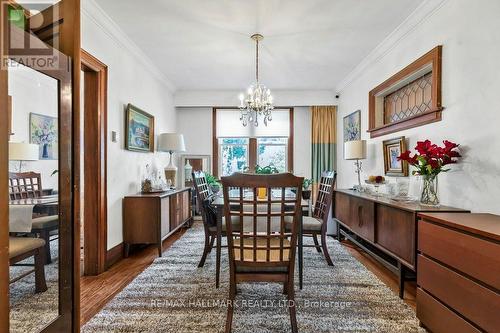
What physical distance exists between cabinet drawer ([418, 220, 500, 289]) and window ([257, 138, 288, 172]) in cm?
396

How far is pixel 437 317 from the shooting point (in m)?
1.69

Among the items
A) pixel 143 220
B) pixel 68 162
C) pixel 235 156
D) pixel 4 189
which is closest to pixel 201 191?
pixel 143 220

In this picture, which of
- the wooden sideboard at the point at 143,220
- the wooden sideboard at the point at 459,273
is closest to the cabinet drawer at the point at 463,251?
the wooden sideboard at the point at 459,273

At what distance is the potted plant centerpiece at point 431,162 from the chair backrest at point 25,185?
2622 mm

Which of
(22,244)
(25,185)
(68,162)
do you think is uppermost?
(68,162)

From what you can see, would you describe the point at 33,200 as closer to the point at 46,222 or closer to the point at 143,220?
the point at 46,222

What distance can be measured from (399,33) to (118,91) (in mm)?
3303

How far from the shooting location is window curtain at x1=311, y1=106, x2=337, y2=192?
216 inches

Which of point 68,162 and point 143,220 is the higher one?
point 68,162

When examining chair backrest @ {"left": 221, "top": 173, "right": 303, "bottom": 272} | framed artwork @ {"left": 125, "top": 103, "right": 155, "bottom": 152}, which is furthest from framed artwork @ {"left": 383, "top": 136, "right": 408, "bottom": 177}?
framed artwork @ {"left": 125, "top": 103, "right": 155, "bottom": 152}

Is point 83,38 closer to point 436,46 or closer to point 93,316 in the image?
point 93,316

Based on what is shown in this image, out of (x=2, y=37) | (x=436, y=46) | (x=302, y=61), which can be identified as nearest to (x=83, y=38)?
(x=2, y=37)

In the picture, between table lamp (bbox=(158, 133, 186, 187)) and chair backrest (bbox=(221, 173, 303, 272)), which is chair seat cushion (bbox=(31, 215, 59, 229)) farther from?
table lamp (bbox=(158, 133, 186, 187))

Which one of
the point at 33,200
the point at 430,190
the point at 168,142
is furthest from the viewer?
the point at 168,142
